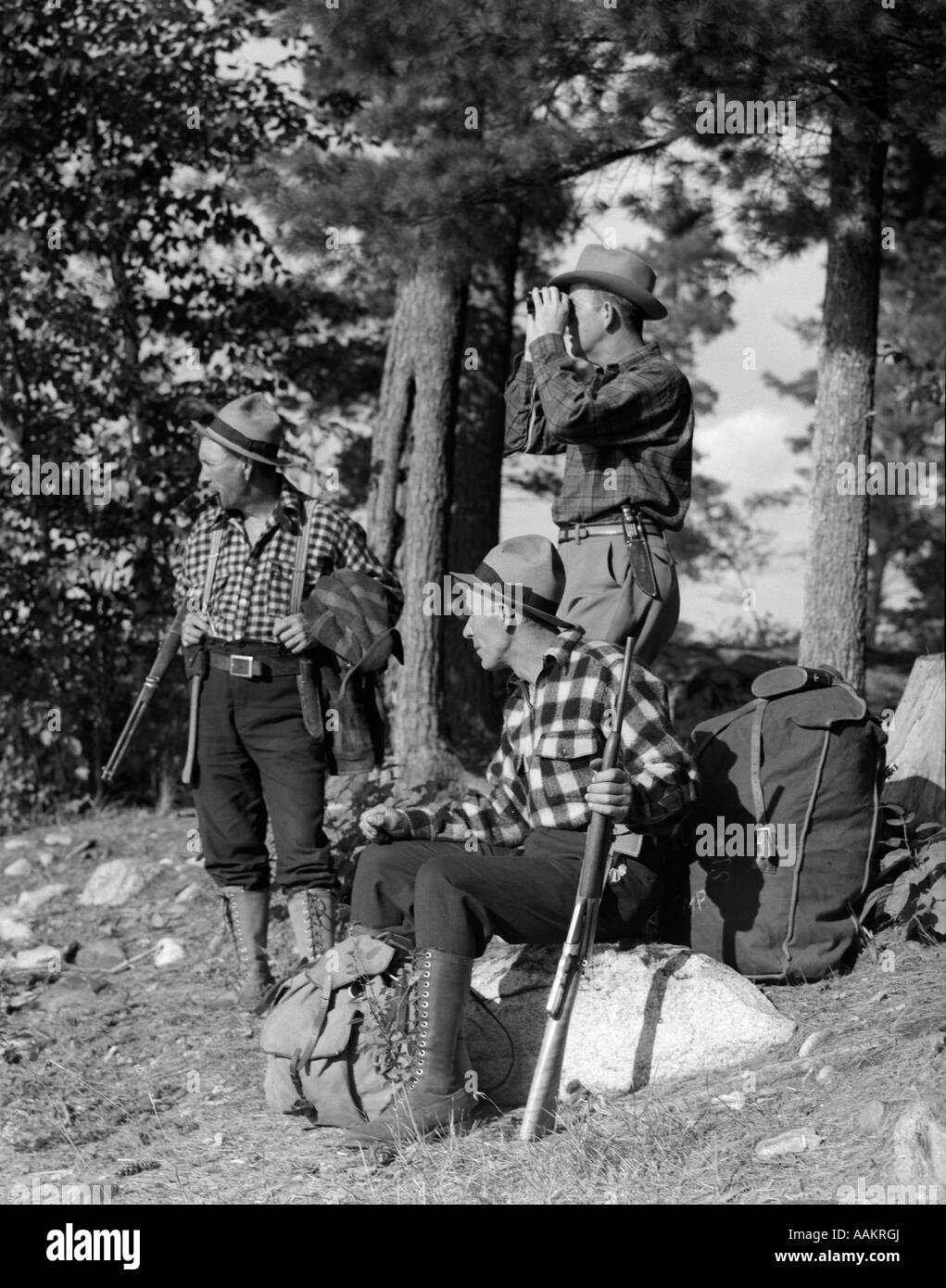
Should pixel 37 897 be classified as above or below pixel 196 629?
→ below

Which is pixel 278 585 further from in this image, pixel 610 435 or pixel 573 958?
pixel 573 958

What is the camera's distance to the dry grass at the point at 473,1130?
3.64 meters

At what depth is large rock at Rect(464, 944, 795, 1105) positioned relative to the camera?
439 cm

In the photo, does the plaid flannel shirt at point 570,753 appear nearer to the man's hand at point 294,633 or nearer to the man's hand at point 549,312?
the man's hand at point 294,633

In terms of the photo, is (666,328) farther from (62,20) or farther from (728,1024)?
(728,1024)

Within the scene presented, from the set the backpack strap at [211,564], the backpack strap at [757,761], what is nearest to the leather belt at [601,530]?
the backpack strap at [757,761]

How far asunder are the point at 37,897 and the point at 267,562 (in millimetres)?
3198

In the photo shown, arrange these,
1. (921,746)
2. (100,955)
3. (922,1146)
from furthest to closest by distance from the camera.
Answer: (100,955) → (921,746) → (922,1146)

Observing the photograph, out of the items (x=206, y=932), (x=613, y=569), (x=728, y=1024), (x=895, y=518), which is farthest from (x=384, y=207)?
(x=895, y=518)

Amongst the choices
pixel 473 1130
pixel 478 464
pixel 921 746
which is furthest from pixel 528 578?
pixel 478 464

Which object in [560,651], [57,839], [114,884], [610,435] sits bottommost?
[114,884]

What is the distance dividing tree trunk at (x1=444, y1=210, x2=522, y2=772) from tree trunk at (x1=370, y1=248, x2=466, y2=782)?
57 cm

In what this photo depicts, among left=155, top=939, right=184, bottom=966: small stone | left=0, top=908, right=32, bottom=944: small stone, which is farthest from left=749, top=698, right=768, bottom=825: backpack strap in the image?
left=0, top=908, right=32, bottom=944: small stone

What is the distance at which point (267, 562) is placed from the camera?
544 cm
